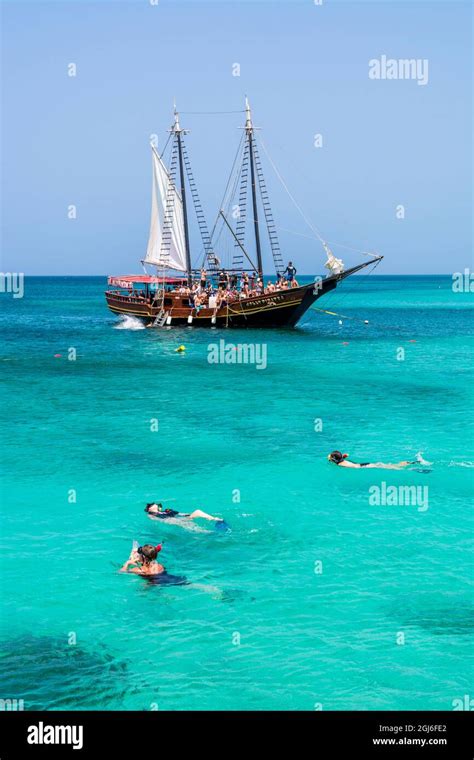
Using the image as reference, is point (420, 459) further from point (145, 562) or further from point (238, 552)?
point (145, 562)

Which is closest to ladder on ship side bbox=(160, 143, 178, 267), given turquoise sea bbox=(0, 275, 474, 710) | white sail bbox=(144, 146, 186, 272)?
white sail bbox=(144, 146, 186, 272)

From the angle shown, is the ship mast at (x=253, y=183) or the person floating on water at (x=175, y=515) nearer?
the person floating on water at (x=175, y=515)

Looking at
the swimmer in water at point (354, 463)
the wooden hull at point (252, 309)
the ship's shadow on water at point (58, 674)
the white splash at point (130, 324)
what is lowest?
the ship's shadow on water at point (58, 674)

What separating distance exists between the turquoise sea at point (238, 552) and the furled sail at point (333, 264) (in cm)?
2632

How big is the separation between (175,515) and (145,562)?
163 inches

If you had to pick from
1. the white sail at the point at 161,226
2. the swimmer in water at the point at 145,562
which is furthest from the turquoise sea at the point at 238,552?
the white sail at the point at 161,226

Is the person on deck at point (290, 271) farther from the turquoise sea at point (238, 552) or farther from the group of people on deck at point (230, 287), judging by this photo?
the turquoise sea at point (238, 552)

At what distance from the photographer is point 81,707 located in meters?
13.8

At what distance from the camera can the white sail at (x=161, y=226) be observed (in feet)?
276

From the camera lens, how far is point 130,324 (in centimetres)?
9100

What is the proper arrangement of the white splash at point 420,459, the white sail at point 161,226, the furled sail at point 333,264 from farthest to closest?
the white sail at point 161,226 < the furled sail at point 333,264 < the white splash at point 420,459

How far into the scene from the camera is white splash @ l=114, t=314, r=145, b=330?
8781 centimetres

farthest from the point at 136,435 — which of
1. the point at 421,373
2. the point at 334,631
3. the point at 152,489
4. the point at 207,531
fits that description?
the point at 421,373

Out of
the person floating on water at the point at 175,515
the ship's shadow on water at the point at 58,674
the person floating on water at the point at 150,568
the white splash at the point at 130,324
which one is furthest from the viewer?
the white splash at the point at 130,324
